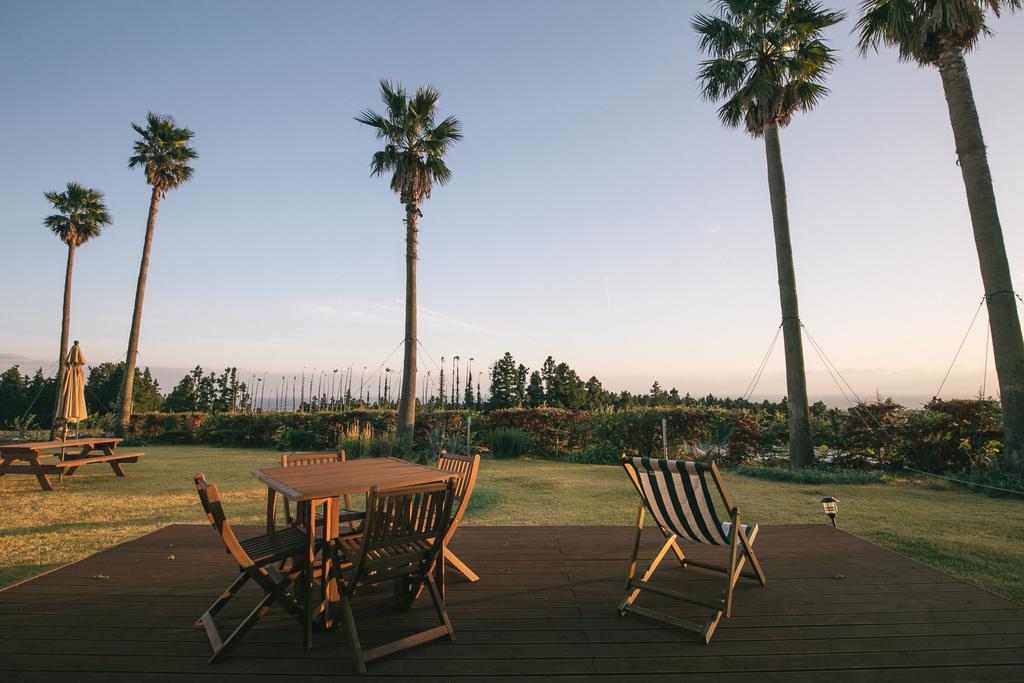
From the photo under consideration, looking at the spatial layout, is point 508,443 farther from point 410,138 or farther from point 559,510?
point 410,138

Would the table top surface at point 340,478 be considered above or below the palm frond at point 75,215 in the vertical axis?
below

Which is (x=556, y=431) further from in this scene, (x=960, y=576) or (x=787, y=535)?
(x=960, y=576)

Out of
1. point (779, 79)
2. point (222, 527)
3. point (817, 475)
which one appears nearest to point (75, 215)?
point (222, 527)

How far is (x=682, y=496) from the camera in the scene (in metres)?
→ 3.03

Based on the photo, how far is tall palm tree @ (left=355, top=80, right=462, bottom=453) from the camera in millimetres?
12617

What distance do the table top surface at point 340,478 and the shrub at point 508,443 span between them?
9521 mm

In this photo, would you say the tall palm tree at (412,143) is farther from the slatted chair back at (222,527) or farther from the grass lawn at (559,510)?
the slatted chair back at (222,527)

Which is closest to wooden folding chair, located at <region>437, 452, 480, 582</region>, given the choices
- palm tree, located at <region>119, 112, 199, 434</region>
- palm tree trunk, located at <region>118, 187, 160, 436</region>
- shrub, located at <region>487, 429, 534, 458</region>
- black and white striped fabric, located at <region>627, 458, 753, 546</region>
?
black and white striped fabric, located at <region>627, 458, 753, 546</region>

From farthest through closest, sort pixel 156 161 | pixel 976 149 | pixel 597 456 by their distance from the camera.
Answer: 1. pixel 156 161
2. pixel 597 456
3. pixel 976 149

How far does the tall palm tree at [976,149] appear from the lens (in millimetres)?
7812

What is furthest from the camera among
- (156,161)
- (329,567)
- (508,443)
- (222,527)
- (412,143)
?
(156,161)

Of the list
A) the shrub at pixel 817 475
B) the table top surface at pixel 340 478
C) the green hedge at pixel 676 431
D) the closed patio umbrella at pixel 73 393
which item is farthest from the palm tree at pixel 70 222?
the shrub at pixel 817 475

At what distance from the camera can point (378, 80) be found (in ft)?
41.9

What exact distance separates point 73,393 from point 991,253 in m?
17.5
